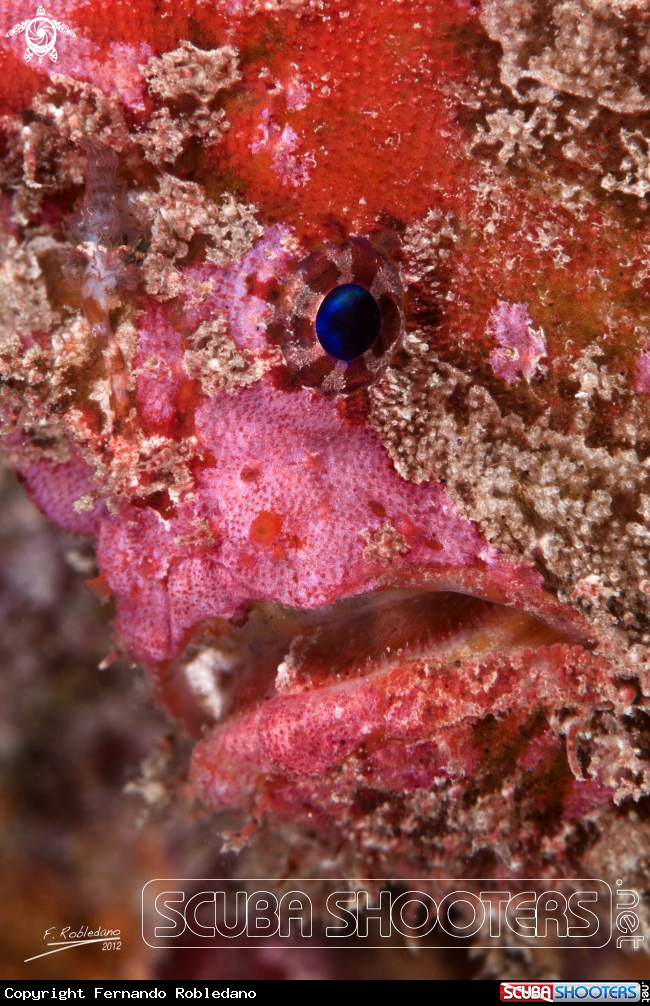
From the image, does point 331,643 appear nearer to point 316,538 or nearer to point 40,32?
point 316,538

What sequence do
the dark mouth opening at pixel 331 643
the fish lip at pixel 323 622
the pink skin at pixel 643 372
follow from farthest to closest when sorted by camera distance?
1. the dark mouth opening at pixel 331 643
2. the fish lip at pixel 323 622
3. the pink skin at pixel 643 372

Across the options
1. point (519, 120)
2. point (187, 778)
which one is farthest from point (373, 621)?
point (519, 120)

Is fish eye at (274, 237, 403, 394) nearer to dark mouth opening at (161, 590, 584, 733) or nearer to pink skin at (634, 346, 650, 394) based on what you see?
pink skin at (634, 346, 650, 394)

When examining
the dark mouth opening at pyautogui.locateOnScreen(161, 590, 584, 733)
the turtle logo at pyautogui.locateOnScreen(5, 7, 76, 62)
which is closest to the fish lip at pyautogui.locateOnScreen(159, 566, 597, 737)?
the dark mouth opening at pyautogui.locateOnScreen(161, 590, 584, 733)

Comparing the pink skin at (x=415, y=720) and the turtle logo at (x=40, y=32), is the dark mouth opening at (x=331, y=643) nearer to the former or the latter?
the pink skin at (x=415, y=720)

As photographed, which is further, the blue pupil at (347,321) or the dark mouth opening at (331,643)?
the dark mouth opening at (331,643)

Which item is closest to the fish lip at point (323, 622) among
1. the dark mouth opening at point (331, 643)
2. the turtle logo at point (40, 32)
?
the dark mouth opening at point (331, 643)
